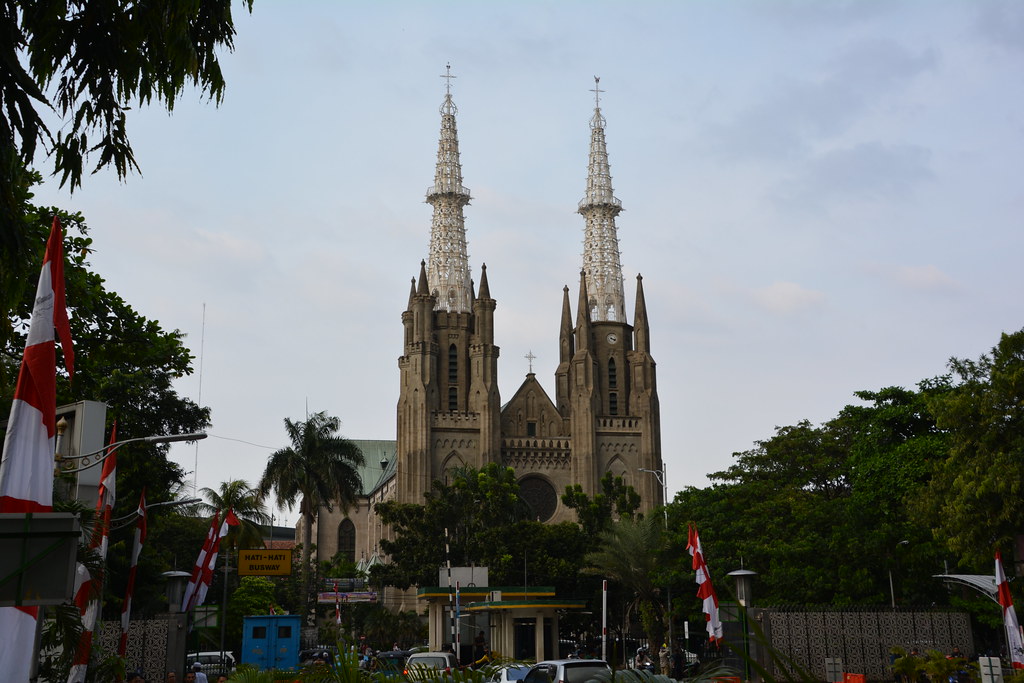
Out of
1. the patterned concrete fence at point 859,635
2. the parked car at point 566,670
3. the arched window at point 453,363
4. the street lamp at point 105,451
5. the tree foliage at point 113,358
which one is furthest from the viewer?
the arched window at point 453,363

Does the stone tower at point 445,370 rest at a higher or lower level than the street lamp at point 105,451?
higher

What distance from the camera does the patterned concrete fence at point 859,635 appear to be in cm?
2594

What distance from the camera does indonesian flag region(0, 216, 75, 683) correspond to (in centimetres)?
673

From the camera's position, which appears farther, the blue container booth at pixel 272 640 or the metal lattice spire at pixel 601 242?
the metal lattice spire at pixel 601 242

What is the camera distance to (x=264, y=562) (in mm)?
39219

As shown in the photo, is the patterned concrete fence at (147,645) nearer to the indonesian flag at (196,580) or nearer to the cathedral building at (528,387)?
the indonesian flag at (196,580)

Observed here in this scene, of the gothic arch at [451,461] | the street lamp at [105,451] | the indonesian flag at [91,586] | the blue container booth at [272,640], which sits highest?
the gothic arch at [451,461]

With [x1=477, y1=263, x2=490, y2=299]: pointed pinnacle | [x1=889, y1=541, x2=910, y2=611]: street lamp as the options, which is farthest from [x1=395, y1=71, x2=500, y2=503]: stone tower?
[x1=889, y1=541, x2=910, y2=611]: street lamp

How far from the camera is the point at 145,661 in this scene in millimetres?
23062

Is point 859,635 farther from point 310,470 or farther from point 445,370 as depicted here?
point 445,370

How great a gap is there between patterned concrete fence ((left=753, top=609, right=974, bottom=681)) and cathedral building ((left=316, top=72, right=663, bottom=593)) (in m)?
47.7

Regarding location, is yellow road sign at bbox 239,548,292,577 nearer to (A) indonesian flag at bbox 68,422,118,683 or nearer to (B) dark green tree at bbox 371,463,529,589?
(B) dark green tree at bbox 371,463,529,589

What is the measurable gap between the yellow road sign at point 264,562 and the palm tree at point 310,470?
20968 mm

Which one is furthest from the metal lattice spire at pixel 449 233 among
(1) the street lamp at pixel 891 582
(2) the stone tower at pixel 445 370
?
(1) the street lamp at pixel 891 582
